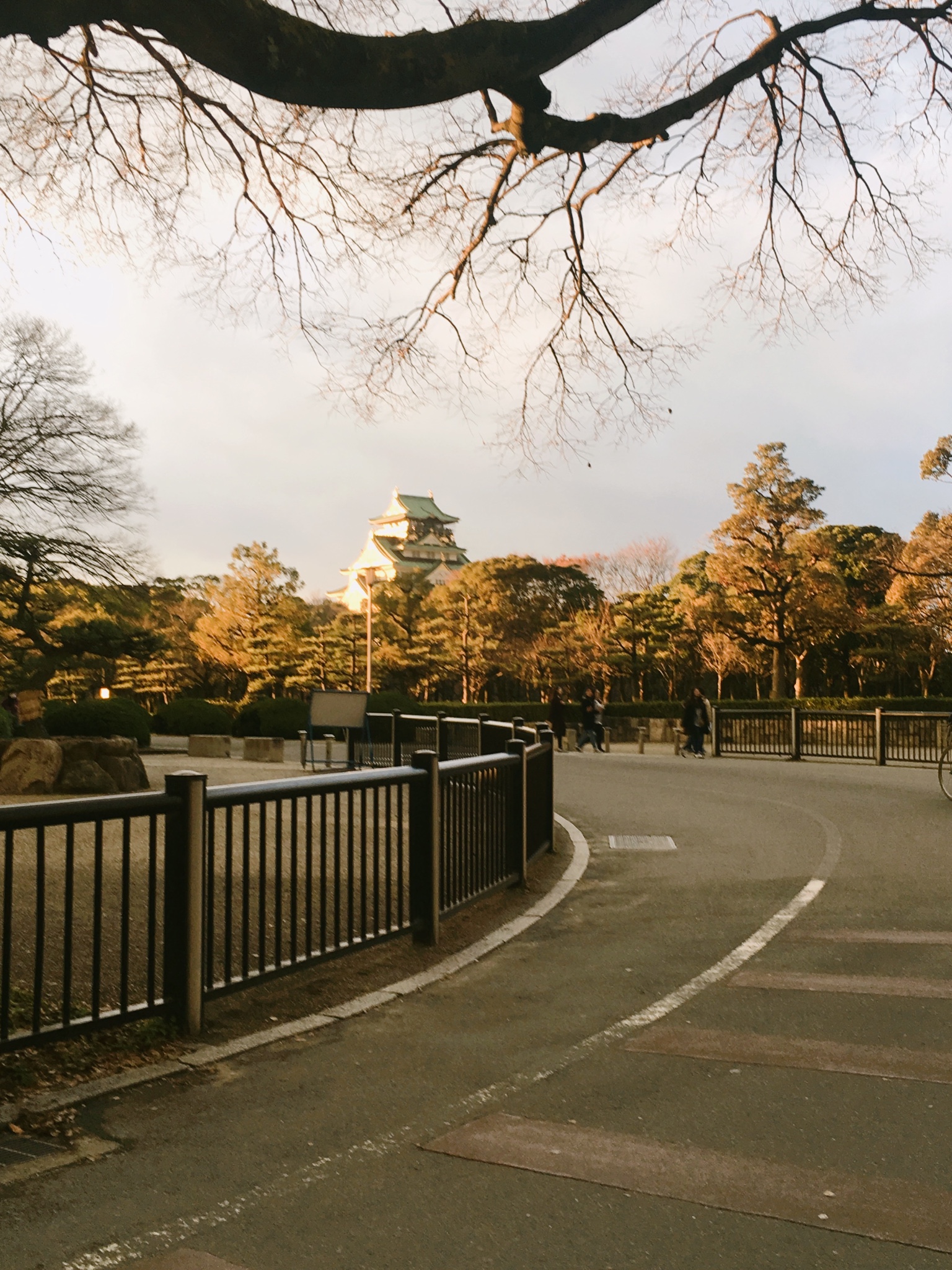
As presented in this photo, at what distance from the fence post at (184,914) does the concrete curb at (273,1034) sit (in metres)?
0.23

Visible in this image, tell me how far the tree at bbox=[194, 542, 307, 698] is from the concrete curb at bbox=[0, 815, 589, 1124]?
47.8 metres

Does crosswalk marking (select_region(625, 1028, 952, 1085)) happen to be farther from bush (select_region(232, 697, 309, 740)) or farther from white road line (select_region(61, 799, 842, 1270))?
bush (select_region(232, 697, 309, 740))

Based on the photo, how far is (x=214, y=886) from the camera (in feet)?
19.2

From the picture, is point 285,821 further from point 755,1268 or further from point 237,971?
point 755,1268

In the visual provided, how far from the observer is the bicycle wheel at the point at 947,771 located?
15562 millimetres

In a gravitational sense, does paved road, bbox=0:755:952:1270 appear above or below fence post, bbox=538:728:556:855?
below

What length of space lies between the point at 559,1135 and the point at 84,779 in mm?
14296

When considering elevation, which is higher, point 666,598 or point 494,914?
point 666,598

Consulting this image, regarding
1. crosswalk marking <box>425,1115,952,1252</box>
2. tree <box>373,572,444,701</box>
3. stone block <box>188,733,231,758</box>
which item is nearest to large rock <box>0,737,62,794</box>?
crosswalk marking <box>425,1115,952,1252</box>

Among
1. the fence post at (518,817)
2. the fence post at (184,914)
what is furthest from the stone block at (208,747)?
the fence post at (184,914)

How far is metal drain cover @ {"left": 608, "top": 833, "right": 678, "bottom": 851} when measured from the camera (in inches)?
472

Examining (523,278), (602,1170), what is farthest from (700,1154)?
(523,278)

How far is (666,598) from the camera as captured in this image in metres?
58.9

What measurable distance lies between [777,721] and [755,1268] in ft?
86.6
